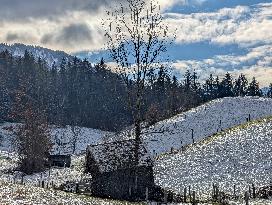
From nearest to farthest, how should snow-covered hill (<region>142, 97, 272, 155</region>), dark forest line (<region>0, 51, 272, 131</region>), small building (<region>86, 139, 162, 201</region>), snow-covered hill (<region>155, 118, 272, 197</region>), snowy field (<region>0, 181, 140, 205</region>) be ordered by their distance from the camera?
snowy field (<region>0, 181, 140, 205</region>) < small building (<region>86, 139, 162, 201</region>) < snow-covered hill (<region>155, 118, 272, 197</region>) < snow-covered hill (<region>142, 97, 272, 155</region>) < dark forest line (<region>0, 51, 272, 131</region>)

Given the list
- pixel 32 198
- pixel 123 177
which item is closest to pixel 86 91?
pixel 123 177

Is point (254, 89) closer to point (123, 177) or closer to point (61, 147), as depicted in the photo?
point (61, 147)

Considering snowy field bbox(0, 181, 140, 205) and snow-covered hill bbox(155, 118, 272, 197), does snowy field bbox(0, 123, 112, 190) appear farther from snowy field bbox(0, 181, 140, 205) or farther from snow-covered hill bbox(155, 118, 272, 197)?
snowy field bbox(0, 181, 140, 205)

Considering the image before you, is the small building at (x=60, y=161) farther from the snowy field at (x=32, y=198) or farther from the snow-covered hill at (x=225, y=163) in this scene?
the snowy field at (x=32, y=198)

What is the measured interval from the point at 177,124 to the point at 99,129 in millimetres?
58538

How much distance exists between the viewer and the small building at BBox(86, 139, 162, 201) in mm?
44469

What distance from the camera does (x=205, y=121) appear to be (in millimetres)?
94875

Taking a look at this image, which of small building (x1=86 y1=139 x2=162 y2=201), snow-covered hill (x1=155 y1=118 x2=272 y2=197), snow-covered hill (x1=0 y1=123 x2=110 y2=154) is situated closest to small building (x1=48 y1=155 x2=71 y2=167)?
snow-covered hill (x1=155 y1=118 x2=272 y2=197)

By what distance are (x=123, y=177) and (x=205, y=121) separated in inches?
2049

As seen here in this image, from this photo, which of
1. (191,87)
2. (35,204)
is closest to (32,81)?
(191,87)

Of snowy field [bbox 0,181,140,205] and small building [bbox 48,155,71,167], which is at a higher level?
small building [bbox 48,155,71,167]

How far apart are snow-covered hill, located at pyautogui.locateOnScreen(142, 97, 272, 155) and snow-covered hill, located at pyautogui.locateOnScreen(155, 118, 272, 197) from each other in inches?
487

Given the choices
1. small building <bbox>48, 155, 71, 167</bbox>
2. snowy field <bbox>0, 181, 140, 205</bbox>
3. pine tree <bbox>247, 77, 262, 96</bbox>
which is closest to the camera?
snowy field <bbox>0, 181, 140, 205</bbox>

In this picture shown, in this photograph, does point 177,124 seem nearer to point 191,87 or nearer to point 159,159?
point 159,159
